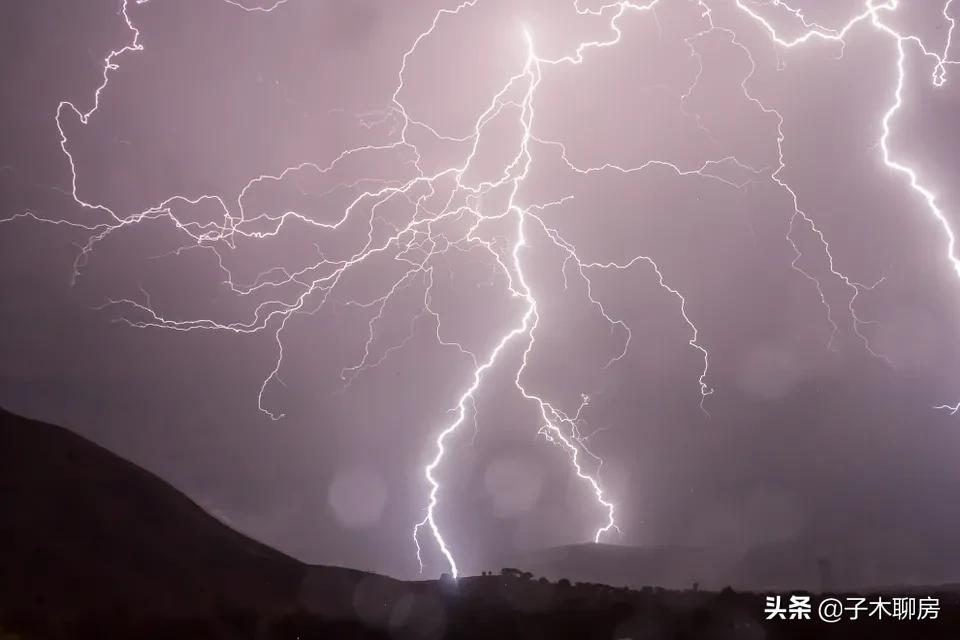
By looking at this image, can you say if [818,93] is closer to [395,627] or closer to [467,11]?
[467,11]

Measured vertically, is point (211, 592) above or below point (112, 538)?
below

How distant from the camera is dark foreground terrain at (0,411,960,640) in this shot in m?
6.98

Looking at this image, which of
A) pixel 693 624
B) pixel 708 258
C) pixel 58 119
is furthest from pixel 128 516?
pixel 708 258

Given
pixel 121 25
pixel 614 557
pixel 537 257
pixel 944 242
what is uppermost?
pixel 121 25

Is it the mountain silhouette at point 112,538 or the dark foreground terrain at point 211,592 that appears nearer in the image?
the dark foreground terrain at point 211,592

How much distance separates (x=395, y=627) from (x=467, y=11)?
7.20 meters

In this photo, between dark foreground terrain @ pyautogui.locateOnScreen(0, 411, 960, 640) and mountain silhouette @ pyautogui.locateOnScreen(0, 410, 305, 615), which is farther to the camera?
mountain silhouette @ pyautogui.locateOnScreen(0, 410, 305, 615)

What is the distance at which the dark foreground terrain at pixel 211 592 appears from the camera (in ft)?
22.9

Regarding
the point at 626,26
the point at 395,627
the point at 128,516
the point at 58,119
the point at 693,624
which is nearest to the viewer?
the point at 693,624

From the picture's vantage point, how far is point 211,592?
360 inches

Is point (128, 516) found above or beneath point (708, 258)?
beneath

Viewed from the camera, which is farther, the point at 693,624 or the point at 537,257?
the point at 537,257

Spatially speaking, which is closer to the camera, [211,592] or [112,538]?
[211,592]

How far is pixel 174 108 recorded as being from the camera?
8367mm
